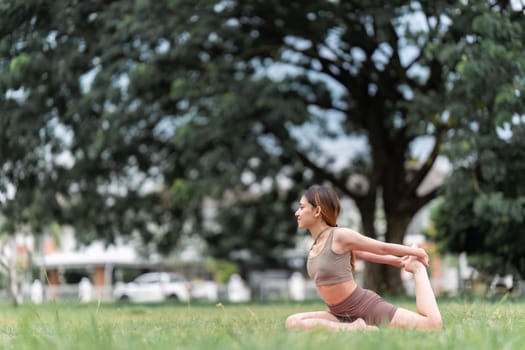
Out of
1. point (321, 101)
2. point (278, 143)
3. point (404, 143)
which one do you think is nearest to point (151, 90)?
point (278, 143)

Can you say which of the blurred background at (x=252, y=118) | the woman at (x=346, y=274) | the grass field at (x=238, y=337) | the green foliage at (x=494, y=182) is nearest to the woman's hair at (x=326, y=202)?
the woman at (x=346, y=274)

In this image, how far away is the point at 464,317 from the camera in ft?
24.9

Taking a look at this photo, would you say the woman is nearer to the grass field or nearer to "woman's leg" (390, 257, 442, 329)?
"woman's leg" (390, 257, 442, 329)

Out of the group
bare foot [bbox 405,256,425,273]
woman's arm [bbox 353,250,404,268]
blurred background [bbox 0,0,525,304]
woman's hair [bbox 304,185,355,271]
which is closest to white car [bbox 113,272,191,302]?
blurred background [bbox 0,0,525,304]

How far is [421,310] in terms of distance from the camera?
20.9ft

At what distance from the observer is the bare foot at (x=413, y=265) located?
6.51 m

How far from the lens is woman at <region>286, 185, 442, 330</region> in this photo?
6.36m

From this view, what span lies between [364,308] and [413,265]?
0.50 metres

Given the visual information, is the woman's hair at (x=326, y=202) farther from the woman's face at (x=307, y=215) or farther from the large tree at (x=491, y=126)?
the large tree at (x=491, y=126)

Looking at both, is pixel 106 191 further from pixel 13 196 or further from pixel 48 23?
pixel 48 23

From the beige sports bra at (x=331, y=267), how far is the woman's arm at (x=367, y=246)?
2.5 inches

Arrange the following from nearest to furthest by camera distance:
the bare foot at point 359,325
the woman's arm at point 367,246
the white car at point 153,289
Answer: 1. the bare foot at point 359,325
2. the woman's arm at point 367,246
3. the white car at point 153,289

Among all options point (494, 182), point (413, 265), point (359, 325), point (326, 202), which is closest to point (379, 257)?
point (413, 265)

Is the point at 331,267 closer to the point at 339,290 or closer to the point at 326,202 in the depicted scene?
the point at 339,290
